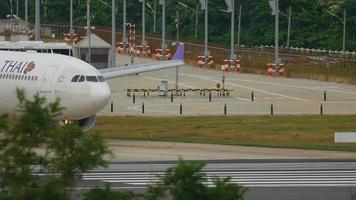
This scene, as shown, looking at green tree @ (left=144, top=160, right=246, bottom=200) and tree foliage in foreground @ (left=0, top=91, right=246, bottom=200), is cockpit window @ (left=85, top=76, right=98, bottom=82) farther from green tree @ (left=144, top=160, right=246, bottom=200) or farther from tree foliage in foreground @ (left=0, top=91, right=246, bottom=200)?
green tree @ (left=144, top=160, right=246, bottom=200)

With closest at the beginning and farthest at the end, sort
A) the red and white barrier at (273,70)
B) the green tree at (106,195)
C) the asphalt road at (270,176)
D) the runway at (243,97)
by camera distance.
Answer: the green tree at (106,195) < the asphalt road at (270,176) < the runway at (243,97) < the red and white barrier at (273,70)

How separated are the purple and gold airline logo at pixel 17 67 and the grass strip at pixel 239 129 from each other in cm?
400

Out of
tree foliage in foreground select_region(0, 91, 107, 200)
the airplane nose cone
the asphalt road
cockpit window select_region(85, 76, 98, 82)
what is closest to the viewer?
tree foliage in foreground select_region(0, 91, 107, 200)

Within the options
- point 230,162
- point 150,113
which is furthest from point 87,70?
point 150,113

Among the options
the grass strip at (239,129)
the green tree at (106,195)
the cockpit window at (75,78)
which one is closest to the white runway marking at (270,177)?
the cockpit window at (75,78)

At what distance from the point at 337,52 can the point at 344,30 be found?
271cm

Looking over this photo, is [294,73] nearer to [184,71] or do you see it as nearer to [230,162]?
[184,71]

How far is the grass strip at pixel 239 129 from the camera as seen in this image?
52.9 m

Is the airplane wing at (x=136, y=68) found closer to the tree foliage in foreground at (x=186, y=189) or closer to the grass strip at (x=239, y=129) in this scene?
the grass strip at (x=239, y=129)

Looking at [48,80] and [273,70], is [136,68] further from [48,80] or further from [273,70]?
[273,70]

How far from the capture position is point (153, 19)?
18238 cm

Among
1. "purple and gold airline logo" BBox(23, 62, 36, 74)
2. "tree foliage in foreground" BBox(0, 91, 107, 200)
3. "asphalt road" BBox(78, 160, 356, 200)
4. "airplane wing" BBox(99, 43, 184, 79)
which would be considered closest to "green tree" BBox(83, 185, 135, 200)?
"tree foliage in foreground" BBox(0, 91, 107, 200)

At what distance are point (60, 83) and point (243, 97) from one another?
39.8 meters

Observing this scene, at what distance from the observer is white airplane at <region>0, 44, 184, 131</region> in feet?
156
